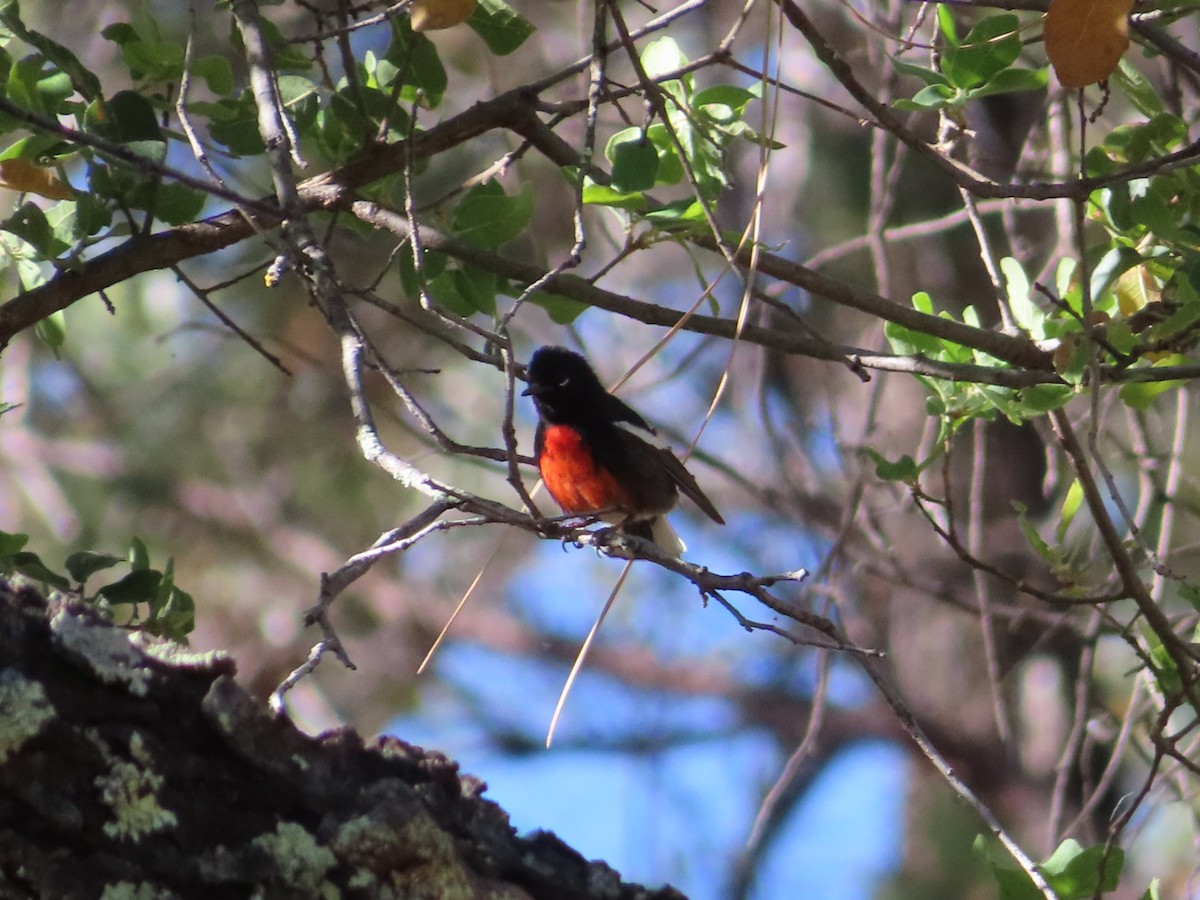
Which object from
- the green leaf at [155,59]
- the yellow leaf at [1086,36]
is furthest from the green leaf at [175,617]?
the yellow leaf at [1086,36]

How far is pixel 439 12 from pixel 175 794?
145 cm

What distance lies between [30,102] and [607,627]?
25.5 feet

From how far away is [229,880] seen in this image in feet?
5.66

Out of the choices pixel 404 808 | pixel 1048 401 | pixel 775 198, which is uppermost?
pixel 775 198

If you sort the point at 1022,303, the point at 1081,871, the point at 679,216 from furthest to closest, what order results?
the point at 1022,303 → the point at 679,216 → the point at 1081,871

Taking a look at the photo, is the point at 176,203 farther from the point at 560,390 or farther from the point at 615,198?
the point at 560,390

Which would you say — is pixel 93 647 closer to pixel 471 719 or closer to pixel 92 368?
pixel 92 368

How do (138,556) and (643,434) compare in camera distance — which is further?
(643,434)

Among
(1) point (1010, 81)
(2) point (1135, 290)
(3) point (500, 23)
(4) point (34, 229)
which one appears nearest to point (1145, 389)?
(2) point (1135, 290)

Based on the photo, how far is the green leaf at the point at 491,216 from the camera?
2752 millimetres

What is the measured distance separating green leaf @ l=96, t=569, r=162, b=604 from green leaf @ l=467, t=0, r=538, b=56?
128 centimetres

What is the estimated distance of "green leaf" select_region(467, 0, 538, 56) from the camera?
278 centimetres

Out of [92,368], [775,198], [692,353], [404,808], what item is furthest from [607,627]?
[404,808]

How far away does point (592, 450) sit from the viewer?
448 cm
